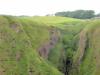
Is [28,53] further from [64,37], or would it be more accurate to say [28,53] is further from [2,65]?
[64,37]

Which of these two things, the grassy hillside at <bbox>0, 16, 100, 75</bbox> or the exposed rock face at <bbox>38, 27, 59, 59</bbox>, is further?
the exposed rock face at <bbox>38, 27, 59, 59</bbox>

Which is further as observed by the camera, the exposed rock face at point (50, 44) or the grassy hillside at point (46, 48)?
the exposed rock face at point (50, 44)

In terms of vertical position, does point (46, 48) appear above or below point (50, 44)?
below

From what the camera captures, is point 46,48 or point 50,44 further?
point 50,44

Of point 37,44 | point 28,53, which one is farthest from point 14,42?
point 37,44
